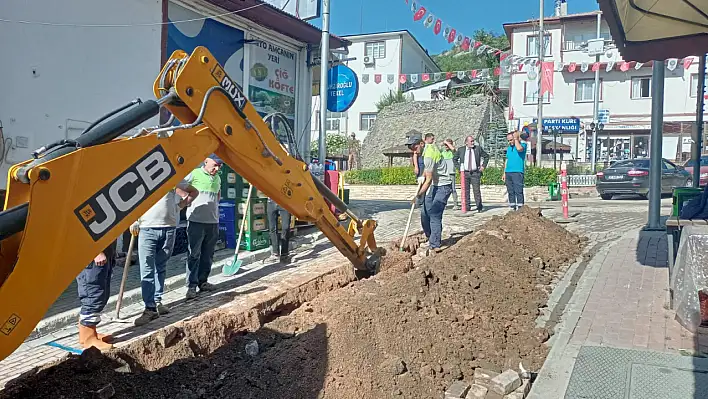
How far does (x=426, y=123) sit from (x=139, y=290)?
3320 cm

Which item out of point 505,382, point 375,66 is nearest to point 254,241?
point 505,382

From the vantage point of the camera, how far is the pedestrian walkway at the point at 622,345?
3.77m

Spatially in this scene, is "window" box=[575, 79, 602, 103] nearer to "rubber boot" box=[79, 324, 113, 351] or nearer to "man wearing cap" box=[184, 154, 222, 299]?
"man wearing cap" box=[184, 154, 222, 299]

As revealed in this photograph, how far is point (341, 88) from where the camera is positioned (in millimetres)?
12125

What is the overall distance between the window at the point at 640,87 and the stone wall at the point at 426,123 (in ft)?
28.7

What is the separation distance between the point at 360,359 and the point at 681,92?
1424 inches

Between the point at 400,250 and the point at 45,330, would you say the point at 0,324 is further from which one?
the point at 400,250

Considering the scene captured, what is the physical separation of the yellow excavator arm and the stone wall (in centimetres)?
3132

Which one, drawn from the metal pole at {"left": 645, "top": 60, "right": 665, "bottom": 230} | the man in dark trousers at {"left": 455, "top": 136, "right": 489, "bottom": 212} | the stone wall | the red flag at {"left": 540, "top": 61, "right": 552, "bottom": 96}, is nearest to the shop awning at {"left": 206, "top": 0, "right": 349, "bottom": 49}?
the man in dark trousers at {"left": 455, "top": 136, "right": 489, "bottom": 212}

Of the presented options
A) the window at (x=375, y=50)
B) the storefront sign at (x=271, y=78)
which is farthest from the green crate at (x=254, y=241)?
the window at (x=375, y=50)

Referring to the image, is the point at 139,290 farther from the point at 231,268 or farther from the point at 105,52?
the point at 105,52

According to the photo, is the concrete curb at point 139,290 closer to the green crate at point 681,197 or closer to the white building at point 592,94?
the green crate at point 681,197

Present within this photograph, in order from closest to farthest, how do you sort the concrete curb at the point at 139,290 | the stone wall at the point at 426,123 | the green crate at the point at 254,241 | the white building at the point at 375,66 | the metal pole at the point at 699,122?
the concrete curb at the point at 139,290 → the green crate at the point at 254,241 → the metal pole at the point at 699,122 → the stone wall at the point at 426,123 → the white building at the point at 375,66

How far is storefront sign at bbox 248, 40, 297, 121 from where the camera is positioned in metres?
12.0
